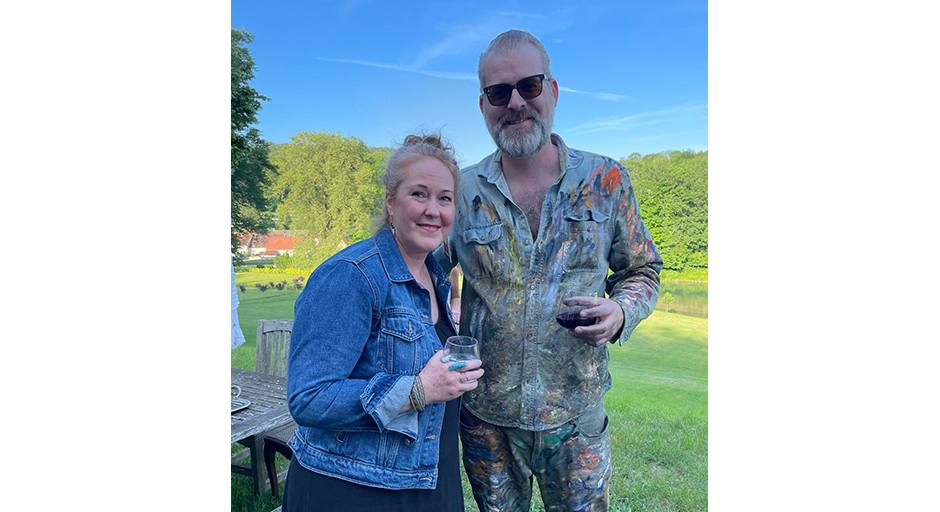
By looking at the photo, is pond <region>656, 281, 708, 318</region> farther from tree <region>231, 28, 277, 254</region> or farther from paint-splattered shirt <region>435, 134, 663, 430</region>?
tree <region>231, 28, 277, 254</region>

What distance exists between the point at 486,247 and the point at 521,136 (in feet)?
1.54

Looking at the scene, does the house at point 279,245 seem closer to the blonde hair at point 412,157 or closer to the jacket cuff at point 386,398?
the blonde hair at point 412,157

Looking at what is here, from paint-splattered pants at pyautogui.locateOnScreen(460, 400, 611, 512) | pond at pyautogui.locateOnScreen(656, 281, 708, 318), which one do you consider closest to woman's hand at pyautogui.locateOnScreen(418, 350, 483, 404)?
paint-splattered pants at pyautogui.locateOnScreen(460, 400, 611, 512)

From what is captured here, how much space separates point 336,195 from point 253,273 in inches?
127

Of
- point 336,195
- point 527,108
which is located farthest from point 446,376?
point 336,195

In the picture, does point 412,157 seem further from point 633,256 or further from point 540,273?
point 633,256

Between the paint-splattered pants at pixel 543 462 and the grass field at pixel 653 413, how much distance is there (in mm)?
2379

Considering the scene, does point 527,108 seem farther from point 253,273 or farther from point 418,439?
point 253,273

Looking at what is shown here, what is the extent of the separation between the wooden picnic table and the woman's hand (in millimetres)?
2020

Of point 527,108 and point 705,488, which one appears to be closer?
point 527,108

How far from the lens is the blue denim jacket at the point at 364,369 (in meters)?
1.34

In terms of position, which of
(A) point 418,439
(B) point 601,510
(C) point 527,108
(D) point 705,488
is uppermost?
(C) point 527,108

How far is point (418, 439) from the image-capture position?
1.47 meters

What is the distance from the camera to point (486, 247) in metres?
1.89
